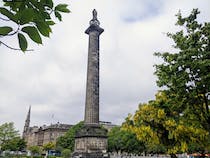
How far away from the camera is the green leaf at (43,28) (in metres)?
1.70

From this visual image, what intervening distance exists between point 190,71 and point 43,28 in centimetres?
1383

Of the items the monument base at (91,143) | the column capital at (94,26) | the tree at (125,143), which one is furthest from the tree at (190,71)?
the tree at (125,143)

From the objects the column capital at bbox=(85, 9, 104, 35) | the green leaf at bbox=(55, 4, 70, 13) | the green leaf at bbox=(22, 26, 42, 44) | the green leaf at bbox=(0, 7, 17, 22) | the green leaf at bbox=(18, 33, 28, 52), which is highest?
the column capital at bbox=(85, 9, 104, 35)

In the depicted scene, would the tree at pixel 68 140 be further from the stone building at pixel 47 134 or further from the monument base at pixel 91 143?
the monument base at pixel 91 143

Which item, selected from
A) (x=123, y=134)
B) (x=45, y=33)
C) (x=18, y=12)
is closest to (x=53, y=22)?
(x=45, y=33)

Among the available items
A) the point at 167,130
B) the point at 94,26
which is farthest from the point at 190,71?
the point at 94,26

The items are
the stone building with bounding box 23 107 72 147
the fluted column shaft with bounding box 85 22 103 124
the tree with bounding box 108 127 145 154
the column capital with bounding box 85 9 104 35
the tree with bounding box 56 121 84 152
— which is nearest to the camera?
the fluted column shaft with bounding box 85 22 103 124

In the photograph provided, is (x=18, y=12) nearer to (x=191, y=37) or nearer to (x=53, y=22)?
(x=53, y=22)

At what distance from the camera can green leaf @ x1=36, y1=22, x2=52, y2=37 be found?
1.70 m

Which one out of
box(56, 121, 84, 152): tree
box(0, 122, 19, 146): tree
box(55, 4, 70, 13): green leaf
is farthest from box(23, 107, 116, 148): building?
box(55, 4, 70, 13): green leaf

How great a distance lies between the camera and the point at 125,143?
6975cm

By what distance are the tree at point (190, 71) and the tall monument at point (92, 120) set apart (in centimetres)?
1832

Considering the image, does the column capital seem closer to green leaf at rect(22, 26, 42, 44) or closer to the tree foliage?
the tree foliage

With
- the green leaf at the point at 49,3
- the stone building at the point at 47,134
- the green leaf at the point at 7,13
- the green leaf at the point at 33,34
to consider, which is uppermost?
the stone building at the point at 47,134
